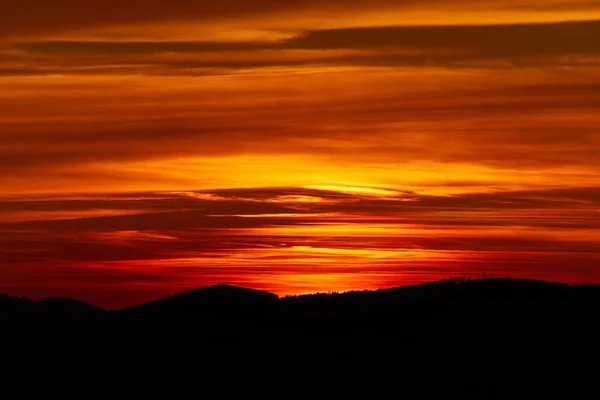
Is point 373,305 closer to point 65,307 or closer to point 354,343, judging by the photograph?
point 354,343

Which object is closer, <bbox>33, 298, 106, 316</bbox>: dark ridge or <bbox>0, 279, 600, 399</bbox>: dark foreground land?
<bbox>0, 279, 600, 399</bbox>: dark foreground land

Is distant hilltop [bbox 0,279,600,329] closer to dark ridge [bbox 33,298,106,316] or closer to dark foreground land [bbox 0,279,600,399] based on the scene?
dark foreground land [bbox 0,279,600,399]

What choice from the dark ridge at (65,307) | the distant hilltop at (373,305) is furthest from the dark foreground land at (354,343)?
the dark ridge at (65,307)

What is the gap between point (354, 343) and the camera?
63156 mm

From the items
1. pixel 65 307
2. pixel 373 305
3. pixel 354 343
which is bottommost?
pixel 354 343

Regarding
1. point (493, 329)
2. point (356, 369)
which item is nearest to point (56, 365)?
point (356, 369)

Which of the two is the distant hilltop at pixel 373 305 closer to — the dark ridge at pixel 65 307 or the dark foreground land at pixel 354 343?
the dark foreground land at pixel 354 343

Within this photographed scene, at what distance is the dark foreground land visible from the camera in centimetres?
5819

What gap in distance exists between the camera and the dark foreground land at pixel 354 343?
5819 centimetres

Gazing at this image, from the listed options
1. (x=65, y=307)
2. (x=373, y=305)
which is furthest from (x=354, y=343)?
(x=65, y=307)

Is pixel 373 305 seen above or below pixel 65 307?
below

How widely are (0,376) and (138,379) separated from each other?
6.23 metres

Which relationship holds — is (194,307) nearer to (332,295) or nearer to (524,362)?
(332,295)

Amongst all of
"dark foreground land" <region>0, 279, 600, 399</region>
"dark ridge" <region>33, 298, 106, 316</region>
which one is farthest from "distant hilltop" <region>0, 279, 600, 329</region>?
"dark ridge" <region>33, 298, 106, 316</region>
